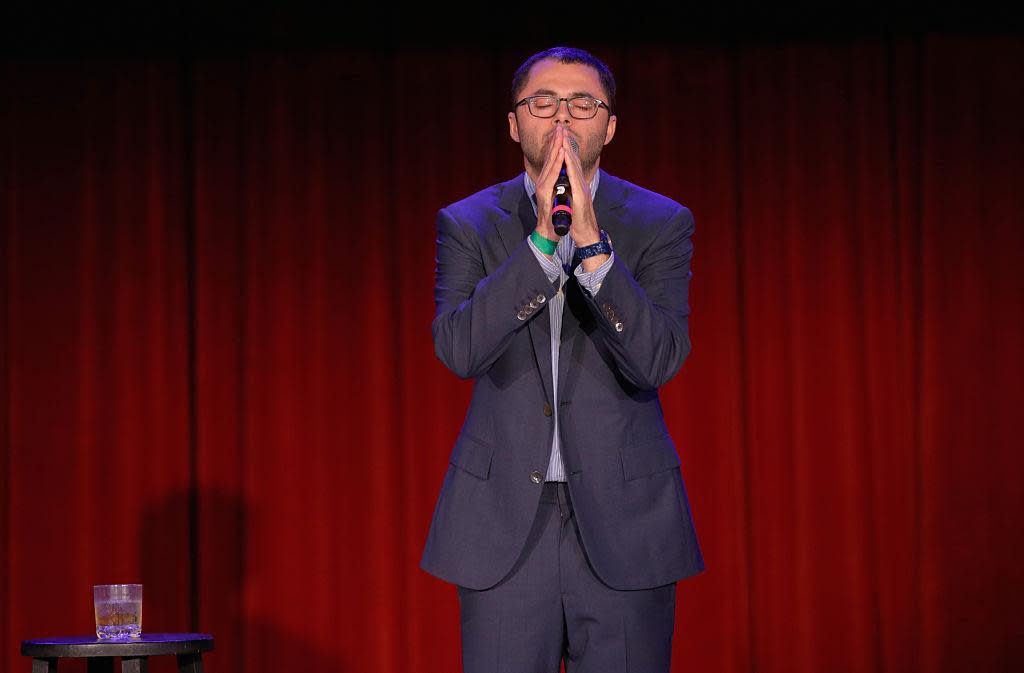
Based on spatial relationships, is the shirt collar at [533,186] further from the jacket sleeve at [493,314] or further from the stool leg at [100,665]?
the stool leg at [100,665]

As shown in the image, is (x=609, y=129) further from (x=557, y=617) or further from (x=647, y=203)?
(x=557, y=617)

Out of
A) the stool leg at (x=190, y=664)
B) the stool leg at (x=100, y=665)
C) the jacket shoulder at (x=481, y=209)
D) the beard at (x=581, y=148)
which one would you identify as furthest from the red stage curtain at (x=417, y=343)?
the beard at (x=581, y=148)

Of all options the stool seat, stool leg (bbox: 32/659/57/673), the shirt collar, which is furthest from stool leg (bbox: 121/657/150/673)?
the shirt collar

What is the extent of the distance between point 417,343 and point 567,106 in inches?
112

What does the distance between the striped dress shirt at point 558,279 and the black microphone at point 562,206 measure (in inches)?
2.3

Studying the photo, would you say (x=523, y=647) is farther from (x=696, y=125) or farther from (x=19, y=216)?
(x=19, y=216)

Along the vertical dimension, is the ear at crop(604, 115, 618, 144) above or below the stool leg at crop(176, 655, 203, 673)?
above

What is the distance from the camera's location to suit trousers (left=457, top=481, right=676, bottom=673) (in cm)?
165

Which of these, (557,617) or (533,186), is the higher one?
(533,186)

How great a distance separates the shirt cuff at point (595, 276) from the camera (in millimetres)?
1632

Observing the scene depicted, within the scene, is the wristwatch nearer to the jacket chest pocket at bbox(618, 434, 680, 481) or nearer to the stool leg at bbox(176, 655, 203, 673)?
the jacket chest pocket at bbox(618, 434, 680, 481)

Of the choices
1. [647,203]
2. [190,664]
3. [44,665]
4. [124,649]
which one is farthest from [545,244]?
[44,665]

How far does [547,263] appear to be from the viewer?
1654mm

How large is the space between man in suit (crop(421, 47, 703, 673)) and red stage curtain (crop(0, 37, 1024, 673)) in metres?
2.75
